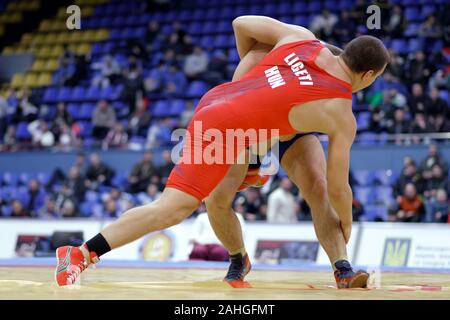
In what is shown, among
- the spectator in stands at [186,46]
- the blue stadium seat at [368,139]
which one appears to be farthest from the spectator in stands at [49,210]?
the blue stadium seat at [368,139]

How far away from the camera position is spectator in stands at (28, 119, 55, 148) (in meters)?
15.0

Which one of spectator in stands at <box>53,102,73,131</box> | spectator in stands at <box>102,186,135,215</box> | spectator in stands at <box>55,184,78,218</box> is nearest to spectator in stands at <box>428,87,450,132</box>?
spectator in stands at <box>102,186,135,215</box>

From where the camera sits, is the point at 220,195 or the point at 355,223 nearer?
the point at 220,195

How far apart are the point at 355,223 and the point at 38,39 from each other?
1198 centimetres

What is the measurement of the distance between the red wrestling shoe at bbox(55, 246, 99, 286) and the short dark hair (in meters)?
1.75

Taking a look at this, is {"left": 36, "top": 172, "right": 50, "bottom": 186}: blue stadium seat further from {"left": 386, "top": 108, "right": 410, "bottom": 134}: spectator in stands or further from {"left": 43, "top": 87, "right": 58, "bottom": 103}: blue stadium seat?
{"left": 386, "top": 108, "right": 410, "bottom": 134}: spectator in stands

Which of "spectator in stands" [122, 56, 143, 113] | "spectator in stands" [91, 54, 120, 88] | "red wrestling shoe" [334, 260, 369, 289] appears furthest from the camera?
"spectator in stands" [91, 54, 120, 88]

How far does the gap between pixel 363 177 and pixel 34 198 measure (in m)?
5.54

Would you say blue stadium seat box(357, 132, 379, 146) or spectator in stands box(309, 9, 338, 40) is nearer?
blue stadium seat box(357, 132, 379, 146)

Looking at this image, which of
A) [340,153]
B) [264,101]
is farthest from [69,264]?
[340,153]

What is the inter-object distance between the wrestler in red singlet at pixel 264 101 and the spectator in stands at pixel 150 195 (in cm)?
740

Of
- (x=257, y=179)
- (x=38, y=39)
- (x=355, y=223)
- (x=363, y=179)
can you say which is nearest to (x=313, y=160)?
(x=257, y=179)

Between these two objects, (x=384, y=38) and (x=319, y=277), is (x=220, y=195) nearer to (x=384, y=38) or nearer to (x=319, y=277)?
(x=319, y=277)
